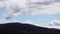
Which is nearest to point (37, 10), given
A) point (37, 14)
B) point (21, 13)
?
point (37, 14)

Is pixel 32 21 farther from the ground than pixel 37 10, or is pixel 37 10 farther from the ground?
pixel 37 10

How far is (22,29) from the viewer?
65.1 inches

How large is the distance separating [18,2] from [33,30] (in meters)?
0.32

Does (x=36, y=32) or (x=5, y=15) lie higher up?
(x=5, y=15)

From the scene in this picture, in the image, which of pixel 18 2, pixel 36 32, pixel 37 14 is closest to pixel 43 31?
pixel 36 32

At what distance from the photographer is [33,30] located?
1.64 meters

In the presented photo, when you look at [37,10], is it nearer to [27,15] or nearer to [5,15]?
[27,15]

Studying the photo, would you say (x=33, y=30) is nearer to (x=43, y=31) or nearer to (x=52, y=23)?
(x=43, y=31)

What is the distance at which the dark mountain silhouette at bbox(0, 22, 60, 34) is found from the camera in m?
1.62

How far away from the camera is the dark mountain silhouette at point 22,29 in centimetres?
162

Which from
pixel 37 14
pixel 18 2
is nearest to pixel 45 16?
pixel 37 14

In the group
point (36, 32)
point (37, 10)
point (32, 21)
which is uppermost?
point (37, 10)

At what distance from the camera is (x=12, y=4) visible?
1665 millimetres

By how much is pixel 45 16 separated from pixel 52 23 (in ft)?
0.32
